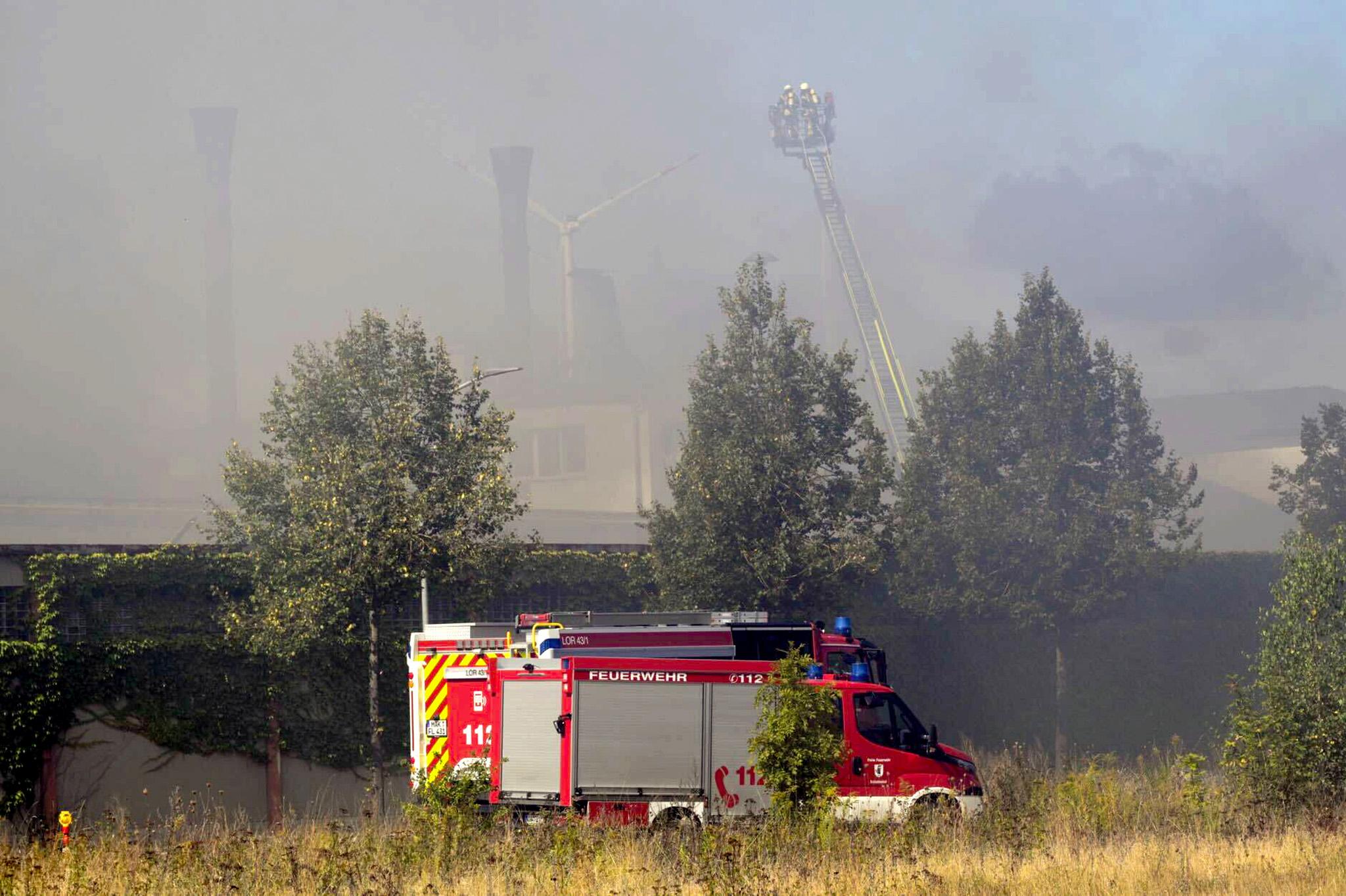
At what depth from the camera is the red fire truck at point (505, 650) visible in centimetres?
1789

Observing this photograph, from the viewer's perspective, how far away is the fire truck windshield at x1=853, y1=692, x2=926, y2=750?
1764cm

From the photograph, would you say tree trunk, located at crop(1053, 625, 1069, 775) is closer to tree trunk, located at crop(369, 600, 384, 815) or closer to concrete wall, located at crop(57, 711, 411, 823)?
concrete wall, located at crop(57, 711, 411, 823)

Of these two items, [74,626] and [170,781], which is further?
[170,781]

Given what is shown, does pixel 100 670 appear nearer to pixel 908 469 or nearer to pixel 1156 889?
pixel 1156 889

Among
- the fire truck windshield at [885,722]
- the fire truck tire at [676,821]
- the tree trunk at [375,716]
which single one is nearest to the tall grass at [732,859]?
the fire truck tire at [676,821]

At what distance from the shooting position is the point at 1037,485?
119 feet

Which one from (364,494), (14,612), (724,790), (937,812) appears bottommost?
(937,812)

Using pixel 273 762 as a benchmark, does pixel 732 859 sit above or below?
above

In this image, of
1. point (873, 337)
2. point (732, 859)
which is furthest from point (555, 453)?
point (732, 859)

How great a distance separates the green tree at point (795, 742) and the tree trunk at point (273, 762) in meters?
→ 12.5

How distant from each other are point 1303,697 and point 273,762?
1774 centimetres

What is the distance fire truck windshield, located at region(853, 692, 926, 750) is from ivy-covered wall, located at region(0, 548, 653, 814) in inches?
397

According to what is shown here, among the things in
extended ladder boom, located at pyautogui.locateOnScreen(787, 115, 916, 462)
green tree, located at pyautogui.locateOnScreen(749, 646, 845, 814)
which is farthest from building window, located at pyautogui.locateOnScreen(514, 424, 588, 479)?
green tree, located at pyautogui.locateOnScreen(749, 646, 845, 814)

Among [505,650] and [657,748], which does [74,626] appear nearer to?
[505,650]
